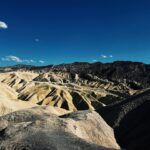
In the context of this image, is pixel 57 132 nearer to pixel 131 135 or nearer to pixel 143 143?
pixel 143 143

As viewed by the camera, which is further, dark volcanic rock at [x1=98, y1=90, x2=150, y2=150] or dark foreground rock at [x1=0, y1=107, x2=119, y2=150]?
dark volcanic rock at [x1=98, y1=90, x2=150, y2=150]

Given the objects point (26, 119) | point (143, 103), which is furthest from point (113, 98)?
point (26, 119)

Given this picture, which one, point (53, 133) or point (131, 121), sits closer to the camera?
point (53, 133)

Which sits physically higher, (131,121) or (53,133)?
(53,133)

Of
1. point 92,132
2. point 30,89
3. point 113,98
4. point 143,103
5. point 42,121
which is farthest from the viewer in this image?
point 30,89
